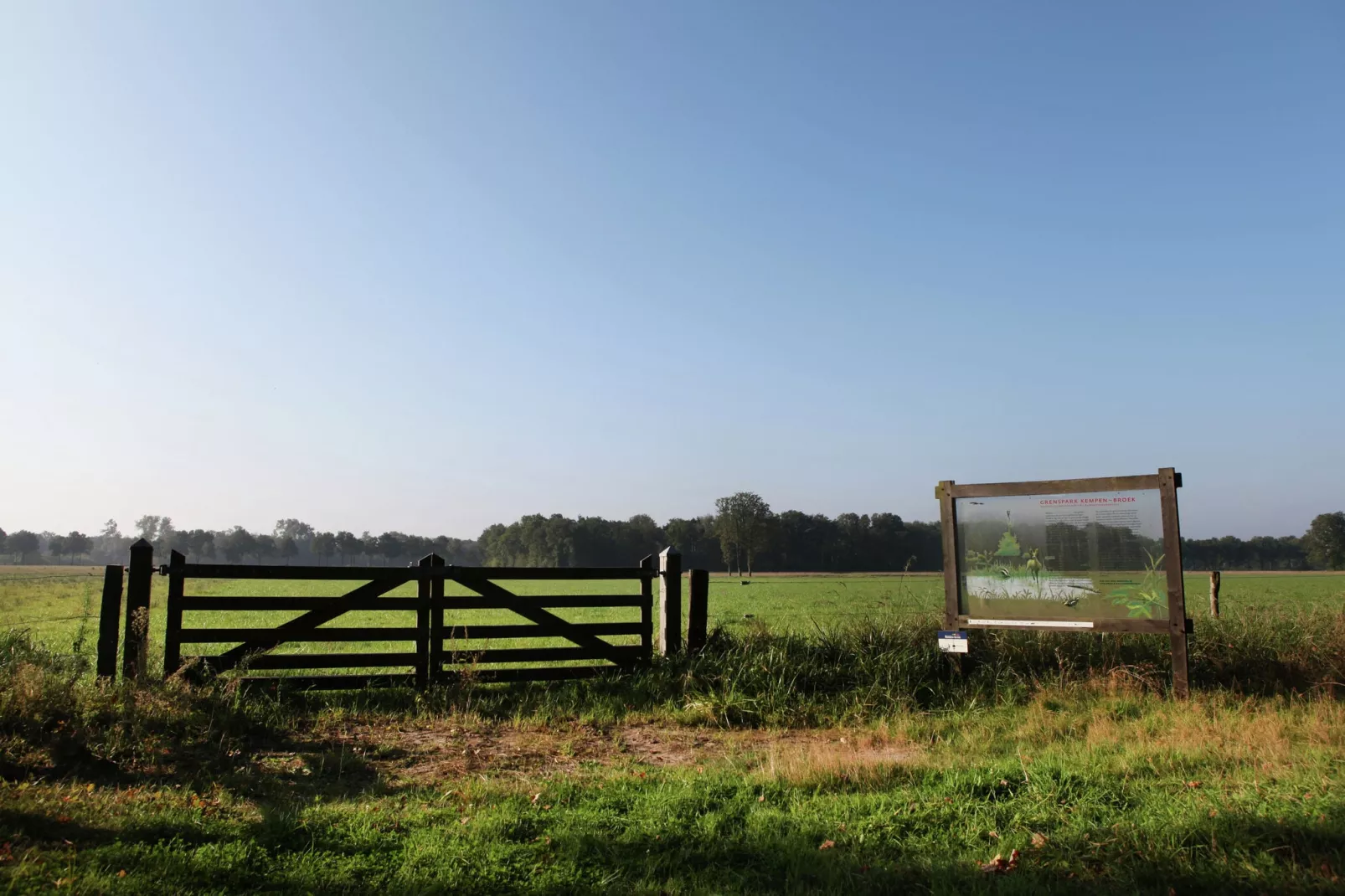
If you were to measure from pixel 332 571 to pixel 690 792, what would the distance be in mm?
5882

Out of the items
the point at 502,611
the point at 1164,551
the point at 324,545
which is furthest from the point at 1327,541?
the point at 324,545

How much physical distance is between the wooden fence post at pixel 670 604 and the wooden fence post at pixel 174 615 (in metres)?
5.51

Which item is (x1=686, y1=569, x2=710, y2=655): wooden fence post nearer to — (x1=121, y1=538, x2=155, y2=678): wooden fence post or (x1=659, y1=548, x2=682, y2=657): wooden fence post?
(x1=659, y1=548, x2=682, y2=657): wooden fence post

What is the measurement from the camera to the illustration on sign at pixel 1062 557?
9719 mm

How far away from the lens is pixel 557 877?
4.19m

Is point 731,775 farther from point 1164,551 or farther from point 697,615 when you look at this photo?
point 1164,551

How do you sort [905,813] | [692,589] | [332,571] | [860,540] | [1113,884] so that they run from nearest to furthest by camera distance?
[1113,884], [905,813], [332,571], [692,589], [860,540]

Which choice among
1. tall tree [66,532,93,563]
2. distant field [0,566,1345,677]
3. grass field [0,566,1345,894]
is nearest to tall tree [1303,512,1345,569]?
distant field [0,566,1345,677]

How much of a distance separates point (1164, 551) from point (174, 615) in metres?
11.1

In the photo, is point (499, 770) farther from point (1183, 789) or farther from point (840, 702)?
point (1183, 789)

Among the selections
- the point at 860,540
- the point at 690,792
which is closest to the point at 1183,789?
the point at 690,792

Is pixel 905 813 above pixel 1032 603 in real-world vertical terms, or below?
below

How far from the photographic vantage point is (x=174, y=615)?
29.8ft

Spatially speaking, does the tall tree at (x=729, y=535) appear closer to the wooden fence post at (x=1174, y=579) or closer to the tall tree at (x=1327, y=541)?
the tall tree at (x=1327, y=541)
